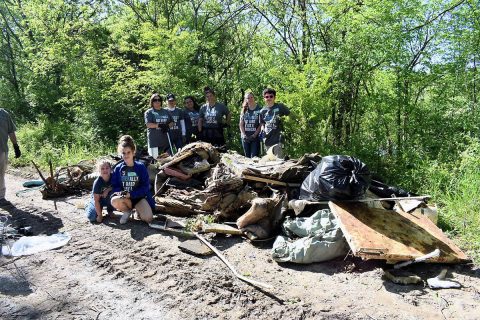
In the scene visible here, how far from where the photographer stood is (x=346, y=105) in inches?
349

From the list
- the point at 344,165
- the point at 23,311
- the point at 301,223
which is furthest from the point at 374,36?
the point at 23,311

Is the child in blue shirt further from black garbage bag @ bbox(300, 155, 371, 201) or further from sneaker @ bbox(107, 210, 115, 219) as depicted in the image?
black garbage bag @ bbox(300, 155, 371, 201)

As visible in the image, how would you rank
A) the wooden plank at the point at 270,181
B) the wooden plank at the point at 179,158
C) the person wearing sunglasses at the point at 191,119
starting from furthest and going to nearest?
the person wearing sunglasses at the point at 191,119
the wooden plank at the point at 179,158
the wooden plank at the point at 270,181

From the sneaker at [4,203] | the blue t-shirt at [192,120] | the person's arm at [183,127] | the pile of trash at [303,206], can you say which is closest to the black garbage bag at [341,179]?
the pile of trash at [303,206]

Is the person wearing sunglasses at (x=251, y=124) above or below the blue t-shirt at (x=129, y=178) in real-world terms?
above

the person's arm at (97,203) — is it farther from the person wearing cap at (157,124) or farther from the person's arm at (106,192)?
the person wearing cap at (157,124)

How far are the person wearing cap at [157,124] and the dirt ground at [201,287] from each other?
3.30 metres

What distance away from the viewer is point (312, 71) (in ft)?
26.5

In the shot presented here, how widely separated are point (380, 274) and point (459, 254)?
Result: 933 millimetres

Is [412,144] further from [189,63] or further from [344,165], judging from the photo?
[189,63]

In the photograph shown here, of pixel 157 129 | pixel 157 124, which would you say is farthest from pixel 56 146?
pixel 157 124

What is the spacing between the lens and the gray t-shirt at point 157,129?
806 cm

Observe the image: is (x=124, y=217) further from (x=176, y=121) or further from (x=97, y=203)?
(x=176, y=121)

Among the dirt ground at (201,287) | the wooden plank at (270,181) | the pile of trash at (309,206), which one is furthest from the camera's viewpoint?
the wooden plank at (270,181)
